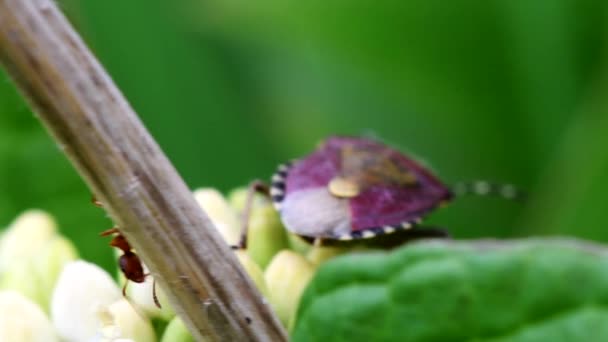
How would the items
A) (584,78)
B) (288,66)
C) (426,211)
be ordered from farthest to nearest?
(288,66), (584,78), (426,211)

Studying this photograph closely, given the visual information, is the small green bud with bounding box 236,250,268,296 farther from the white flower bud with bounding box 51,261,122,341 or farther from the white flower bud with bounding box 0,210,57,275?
the white flower bud with bounding box 0,210,57,275

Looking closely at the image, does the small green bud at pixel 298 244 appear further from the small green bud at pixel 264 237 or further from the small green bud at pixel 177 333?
the small green bud at pixel 177 333

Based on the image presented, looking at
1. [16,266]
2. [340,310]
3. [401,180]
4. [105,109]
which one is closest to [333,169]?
[401,180]

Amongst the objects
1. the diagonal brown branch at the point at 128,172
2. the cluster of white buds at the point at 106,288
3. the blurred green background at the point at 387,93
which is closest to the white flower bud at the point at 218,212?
the cluster of white buds at the point at 106,288

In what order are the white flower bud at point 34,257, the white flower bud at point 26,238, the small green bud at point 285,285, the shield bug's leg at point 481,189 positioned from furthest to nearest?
the shield bug's leg at point 481,189, the white flower bud at point 26,238, the white flower bud at point 34,257, the small green bud at point 285,285

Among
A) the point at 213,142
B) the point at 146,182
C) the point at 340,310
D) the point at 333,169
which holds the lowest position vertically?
the point at 213,142

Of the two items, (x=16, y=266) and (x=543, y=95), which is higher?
(x=16, y=266)

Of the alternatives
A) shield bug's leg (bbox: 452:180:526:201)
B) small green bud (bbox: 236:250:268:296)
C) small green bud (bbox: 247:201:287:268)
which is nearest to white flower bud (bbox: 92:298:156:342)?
small green bud (bbox: 236:250:268:296)

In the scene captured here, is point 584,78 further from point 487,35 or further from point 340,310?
point 340,310
